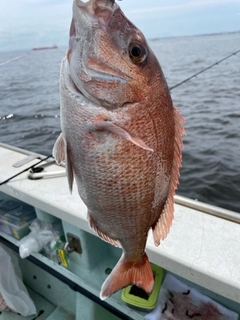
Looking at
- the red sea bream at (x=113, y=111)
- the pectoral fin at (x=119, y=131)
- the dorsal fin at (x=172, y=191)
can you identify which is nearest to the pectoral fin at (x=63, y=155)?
the red sea bream at (x=113, y=111)

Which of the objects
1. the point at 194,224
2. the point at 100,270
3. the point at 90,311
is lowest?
the point at 90,311

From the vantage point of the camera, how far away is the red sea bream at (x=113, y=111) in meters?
0.96

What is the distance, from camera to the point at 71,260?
2.67 metres

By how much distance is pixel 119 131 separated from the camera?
0.93m

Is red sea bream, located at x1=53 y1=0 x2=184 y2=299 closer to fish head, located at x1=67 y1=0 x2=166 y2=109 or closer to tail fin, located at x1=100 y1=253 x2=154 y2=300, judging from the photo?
fish head, located at x1=67 y1=0 x2=166 y2=109

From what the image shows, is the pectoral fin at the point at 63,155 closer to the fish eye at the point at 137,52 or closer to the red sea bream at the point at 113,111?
the red sea bream at the point at 113,111

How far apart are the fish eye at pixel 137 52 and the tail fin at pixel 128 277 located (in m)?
0.79

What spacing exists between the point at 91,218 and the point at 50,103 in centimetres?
1328

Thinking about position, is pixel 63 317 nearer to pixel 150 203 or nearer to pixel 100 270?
pixel 100 270

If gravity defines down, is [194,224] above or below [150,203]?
below

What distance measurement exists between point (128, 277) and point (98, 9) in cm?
102

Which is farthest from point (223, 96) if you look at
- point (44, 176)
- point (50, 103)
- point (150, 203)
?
point (150, 203)

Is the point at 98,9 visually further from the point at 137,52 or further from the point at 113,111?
the point at 113,111

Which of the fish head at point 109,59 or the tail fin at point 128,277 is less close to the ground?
the fish head at point 109,59
